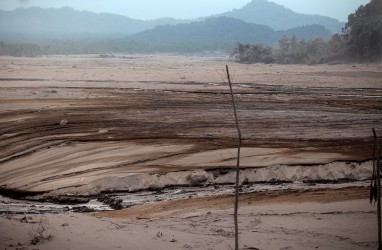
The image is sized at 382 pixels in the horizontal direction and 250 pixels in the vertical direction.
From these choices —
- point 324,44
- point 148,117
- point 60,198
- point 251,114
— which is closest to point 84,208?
point 60,198

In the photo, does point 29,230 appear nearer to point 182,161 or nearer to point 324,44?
point 182,161

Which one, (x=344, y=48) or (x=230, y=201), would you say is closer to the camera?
(x=230, y=201)

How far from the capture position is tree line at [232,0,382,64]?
43763 mm

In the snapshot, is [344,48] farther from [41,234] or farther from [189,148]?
[41,234]

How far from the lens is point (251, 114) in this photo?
632 inches

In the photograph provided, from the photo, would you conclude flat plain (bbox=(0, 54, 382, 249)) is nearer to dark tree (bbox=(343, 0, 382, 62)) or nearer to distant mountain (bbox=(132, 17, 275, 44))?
dark tree (bbox=(343, 0, 382, 62))

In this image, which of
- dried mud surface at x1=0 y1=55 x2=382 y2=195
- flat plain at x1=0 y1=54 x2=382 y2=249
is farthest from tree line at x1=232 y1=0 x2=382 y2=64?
flat plain at x1=0 y1=54 x2=382 y2=249

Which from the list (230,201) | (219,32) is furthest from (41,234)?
(219,32)

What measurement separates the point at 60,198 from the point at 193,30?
5676 inches

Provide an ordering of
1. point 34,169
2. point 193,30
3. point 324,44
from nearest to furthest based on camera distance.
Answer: point 34,169 → point 324,44 → point 193,30

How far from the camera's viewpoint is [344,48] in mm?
46969

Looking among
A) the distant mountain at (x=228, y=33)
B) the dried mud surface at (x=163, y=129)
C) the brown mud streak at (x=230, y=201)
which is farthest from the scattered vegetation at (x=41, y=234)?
the distant mountain at (x=228, y=33)

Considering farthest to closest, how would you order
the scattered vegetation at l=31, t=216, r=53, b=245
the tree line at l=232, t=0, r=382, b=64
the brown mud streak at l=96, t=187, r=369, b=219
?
1. the tree line at l=232, t=0, r=382, b=64
2. the brown mud streak at l=96, t=187, r=369, b=219
3. the scattered vegetation at l=31, t=216, r=53, b=245

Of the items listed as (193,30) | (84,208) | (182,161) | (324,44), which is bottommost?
(84,208)
